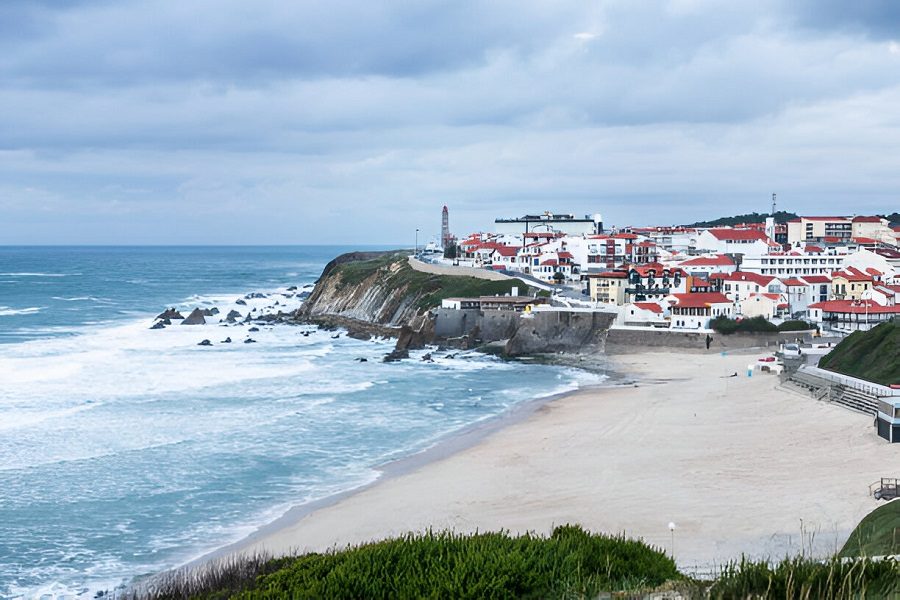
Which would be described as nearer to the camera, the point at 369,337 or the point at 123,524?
the point at 123,524

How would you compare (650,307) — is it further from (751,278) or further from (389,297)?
(389,297)

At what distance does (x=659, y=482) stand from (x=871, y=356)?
15696 millimetres

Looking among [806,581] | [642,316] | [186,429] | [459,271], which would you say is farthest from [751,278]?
[806,581]

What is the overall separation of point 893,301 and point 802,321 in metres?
6.97

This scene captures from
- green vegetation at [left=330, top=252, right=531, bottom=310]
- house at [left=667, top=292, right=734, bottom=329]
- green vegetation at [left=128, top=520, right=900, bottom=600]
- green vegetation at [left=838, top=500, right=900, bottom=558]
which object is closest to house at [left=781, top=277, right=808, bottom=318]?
house at [left=667, top=292, right=734, bottom=329]

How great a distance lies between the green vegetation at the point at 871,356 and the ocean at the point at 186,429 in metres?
11.8

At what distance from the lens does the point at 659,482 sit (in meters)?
23.6

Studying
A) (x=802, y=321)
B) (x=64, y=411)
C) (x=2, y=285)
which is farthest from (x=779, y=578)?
(x=2, y=285)

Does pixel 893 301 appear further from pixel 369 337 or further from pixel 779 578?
pixel 779 578

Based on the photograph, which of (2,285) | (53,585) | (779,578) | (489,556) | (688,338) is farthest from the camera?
(2,285)

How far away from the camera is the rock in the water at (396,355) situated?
2036 inches

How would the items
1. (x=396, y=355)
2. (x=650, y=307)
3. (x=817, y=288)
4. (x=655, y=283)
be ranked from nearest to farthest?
(x=396, y=355) → (x=650, y=307) → (x=817, y=288) → (x=655, y=283)

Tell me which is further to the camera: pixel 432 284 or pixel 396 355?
pixel 432 284

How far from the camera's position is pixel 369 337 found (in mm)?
65250
